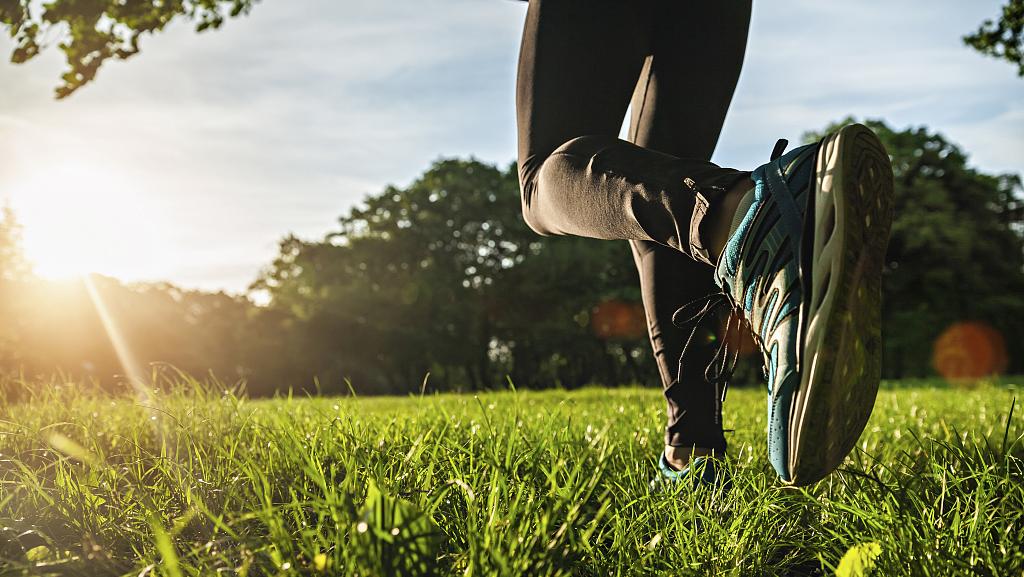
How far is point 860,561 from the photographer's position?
1.25 metres

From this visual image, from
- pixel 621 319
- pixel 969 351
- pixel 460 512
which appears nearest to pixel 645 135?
pixel 460 512

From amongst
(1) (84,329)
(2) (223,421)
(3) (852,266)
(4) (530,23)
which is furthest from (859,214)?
(1) (84,329)

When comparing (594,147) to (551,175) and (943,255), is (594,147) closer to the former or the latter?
(551,175)

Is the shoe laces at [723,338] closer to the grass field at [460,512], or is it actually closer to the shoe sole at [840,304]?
the grass field at [460,512]

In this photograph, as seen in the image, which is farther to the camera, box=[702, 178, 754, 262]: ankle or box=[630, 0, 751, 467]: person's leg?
box=[630, 0, 751, 467]: person's leg

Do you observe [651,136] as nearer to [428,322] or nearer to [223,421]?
[223,421]

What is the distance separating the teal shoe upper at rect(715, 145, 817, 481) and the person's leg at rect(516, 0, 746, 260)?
0.06 m

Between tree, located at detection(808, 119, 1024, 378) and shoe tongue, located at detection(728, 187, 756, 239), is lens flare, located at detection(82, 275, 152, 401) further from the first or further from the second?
tree, located at detection(808, 119, 1024, 378)

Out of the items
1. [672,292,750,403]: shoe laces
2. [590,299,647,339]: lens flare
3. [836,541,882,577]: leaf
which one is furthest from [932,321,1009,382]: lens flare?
[836,541,882,577]: leaf

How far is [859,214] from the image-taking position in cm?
121

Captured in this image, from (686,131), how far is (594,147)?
589 mm

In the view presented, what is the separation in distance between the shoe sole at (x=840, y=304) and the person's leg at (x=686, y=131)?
66cm

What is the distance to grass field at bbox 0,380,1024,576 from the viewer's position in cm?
114

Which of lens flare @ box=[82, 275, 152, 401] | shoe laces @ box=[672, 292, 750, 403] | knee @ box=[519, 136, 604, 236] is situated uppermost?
knee @ box=[519, 136, 604, 236]
